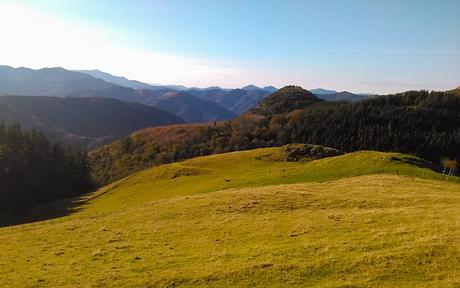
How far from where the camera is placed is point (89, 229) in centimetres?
3534

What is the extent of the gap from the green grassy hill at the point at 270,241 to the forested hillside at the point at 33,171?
6436cm

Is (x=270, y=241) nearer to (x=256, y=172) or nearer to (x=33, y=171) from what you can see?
(x=256, y=172)

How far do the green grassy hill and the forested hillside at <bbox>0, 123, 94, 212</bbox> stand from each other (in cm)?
6436

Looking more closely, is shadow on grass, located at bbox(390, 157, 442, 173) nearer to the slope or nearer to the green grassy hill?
the slope

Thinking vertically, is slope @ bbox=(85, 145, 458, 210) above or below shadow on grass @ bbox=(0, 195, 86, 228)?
above

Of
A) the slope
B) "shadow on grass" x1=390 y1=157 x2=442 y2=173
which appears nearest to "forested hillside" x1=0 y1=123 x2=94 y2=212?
the slope

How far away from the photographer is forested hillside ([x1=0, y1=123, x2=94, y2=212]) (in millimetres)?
97375

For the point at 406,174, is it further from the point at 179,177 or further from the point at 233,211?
the point at 179,177

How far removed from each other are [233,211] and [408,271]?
1975cm

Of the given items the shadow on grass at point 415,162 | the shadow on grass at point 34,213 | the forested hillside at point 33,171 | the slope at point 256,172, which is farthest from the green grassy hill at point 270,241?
the forested hillside at point 33,171

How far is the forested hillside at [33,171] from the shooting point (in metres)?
97.4

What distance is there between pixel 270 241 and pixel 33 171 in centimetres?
10160

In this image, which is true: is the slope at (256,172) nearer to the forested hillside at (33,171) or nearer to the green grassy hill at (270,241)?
the green grassy hill at (270,241)

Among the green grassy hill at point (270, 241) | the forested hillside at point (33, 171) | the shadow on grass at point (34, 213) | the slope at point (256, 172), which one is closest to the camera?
the green grassy hill at point (270, 241)
